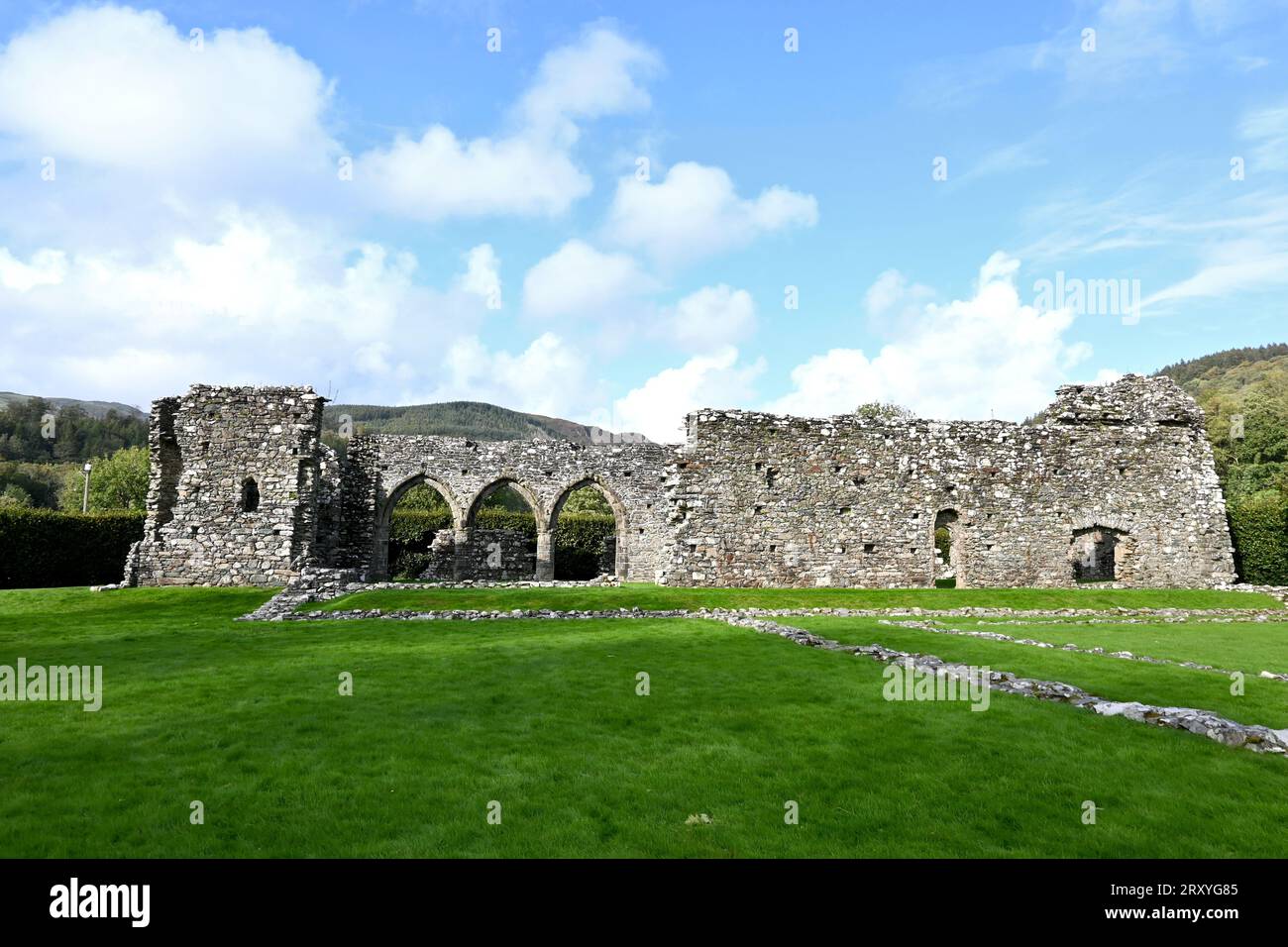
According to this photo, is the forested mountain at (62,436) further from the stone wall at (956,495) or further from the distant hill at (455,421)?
the stone wall at (956,495)

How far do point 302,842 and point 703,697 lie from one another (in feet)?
16.8

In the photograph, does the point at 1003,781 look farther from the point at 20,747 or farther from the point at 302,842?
the point at 20,747


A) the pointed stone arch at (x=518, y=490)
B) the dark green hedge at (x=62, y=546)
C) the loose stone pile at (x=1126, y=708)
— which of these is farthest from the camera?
the pointed stone arch at (x=518, y=490)

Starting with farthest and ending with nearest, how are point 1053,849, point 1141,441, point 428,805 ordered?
point 1141,441
point 428,805
point 1053,849

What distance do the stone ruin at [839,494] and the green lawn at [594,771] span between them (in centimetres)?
1389

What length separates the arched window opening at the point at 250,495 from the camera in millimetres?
23547

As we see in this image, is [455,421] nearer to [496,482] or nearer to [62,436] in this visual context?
[62,436]

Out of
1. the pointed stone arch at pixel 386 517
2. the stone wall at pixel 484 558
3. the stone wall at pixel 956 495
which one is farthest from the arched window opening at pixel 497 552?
the stone wall at pixel 956 495

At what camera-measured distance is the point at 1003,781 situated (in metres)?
5.82

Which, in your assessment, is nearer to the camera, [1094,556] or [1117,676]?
[1117,676]

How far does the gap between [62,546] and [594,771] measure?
30102mm

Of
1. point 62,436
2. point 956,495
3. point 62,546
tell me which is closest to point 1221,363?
point 956,495

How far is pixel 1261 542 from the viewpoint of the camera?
28.0 m
